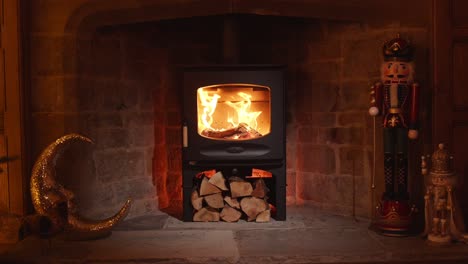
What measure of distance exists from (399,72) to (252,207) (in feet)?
4.33

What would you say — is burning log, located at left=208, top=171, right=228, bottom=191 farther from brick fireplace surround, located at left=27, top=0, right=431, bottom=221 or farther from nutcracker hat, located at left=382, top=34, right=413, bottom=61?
nutcracker hat, located at left=382, top=34, right=413, bottom=61

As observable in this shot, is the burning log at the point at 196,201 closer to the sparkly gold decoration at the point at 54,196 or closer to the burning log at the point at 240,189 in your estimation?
the burning log at the point at 240,189

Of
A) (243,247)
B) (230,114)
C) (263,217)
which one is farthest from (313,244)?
(230,114)

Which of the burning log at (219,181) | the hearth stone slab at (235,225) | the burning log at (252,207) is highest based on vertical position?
the burning log at (219,181)

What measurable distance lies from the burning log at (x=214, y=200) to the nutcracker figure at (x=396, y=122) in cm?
106

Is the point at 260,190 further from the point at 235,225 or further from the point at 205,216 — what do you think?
the point at 205,216

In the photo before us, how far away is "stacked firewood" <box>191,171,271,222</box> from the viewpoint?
3580 mm

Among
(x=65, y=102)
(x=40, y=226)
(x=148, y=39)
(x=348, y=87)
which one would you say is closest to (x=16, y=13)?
(x=65, y=102)

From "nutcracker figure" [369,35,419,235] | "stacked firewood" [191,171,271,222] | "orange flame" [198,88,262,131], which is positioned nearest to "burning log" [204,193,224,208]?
→ "stacked firewood" [191,171,271,222]

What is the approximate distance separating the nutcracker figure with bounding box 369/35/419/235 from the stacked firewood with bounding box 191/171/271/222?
2.60 ft

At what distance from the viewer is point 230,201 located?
11.9 ft

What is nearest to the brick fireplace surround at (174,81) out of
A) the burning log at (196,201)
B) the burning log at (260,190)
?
the burning log at (196,201)

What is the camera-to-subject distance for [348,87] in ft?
12.3

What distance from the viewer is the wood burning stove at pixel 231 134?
347 cm
